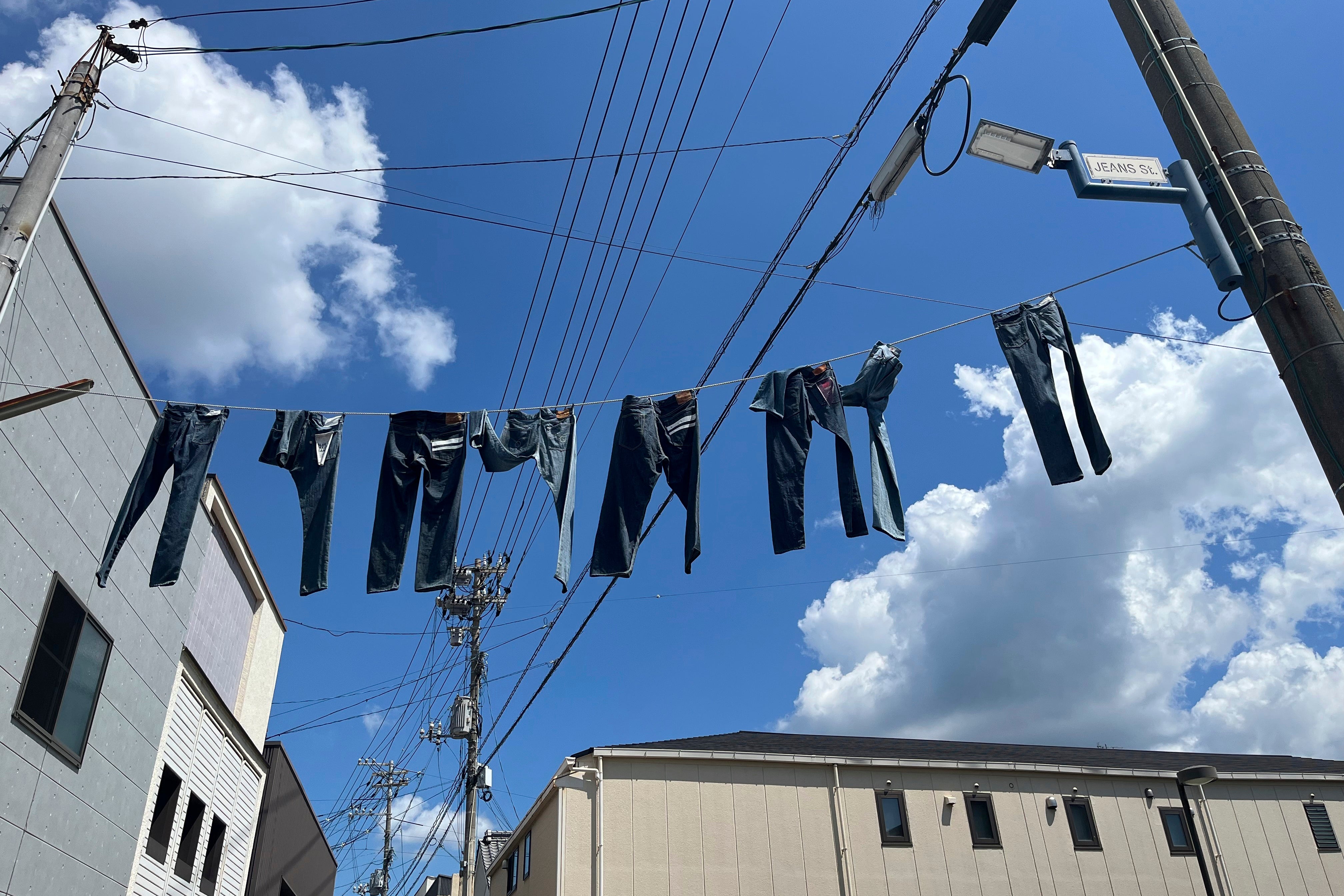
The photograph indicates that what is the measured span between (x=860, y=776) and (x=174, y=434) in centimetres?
1576

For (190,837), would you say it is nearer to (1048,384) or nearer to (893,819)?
(893,819)

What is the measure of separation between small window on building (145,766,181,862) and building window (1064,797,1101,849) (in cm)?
1780

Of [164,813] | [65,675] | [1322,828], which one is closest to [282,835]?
[164,813]

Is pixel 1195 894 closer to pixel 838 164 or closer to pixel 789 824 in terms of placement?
pixel 789 824

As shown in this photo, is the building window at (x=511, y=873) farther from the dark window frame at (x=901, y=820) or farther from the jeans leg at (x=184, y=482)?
the jeans leg at (x=184, y=482)

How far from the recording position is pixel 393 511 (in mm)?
8609

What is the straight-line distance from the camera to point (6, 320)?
8.63m

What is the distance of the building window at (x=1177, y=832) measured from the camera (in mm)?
19938

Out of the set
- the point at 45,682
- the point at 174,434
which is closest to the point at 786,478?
the point at 174,434

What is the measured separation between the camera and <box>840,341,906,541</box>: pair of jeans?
26.9 feet

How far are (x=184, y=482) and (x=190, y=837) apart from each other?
9.51 m

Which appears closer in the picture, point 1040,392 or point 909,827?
point 1040,392

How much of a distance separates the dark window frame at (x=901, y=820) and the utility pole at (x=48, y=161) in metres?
17.9

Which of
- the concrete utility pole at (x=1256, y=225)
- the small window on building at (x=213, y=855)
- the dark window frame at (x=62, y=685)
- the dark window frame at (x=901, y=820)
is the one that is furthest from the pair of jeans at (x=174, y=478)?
the dark window frame at (x=901, y=820)
